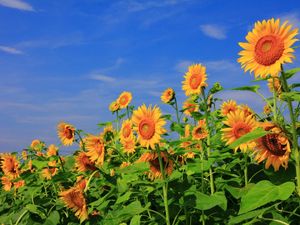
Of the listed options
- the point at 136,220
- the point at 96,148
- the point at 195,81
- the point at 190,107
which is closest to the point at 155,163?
the point at 136,220

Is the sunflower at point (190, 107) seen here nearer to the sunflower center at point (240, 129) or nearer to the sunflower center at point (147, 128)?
the sunflower center at point (147, 128)

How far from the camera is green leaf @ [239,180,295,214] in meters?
2.56

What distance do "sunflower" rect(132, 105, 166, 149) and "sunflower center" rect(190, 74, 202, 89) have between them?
1.91 meters

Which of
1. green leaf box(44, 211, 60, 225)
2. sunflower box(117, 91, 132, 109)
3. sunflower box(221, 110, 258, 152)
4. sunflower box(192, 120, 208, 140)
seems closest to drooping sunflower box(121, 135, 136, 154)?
sunflower box(192, 120, 208, 140)

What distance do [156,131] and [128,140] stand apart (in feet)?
2.32

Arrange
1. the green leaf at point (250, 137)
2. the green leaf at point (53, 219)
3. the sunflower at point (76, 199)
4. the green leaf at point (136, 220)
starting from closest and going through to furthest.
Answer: the green leaf at point (250, 137) < the green leaf at point (136, 220) < the sunflower at point (76, 199) < the green leaf at point (53, 219)

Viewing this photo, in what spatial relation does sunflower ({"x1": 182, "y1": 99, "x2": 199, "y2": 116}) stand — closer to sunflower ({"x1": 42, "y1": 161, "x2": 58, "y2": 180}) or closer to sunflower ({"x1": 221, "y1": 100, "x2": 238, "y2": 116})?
sunflower ({"x1": 221, "y1": 100, "x2": 238, "y2": 116})

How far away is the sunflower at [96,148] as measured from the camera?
4.32 m

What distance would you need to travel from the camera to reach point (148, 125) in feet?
11.7

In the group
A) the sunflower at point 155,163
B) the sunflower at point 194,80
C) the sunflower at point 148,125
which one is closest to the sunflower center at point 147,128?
the sunflower at point 148,125

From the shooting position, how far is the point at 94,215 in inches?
188

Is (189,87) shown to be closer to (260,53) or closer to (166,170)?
(166,170)

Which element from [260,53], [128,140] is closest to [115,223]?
[128,140]

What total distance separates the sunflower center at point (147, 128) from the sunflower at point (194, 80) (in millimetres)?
1766
